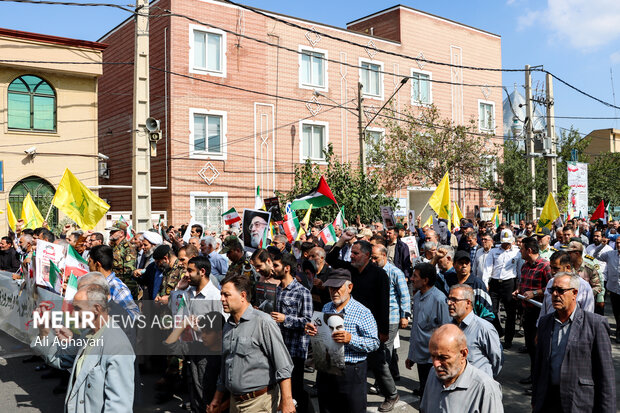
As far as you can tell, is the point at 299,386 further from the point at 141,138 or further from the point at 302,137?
the point at 302,137

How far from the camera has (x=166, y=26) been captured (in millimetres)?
21203

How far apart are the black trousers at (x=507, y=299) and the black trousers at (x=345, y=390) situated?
4.82m

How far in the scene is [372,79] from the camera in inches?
1054

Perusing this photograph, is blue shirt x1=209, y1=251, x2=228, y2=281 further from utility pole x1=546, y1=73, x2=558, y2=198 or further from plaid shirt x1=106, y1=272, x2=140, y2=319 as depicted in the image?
utility pole x1=546, y1=73, x2=558, y2=198

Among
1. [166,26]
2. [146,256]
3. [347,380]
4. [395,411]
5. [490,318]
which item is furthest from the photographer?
[166,26]

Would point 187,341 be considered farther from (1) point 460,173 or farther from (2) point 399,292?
(1) point 460,173

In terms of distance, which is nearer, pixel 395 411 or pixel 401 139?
pixel 395 411

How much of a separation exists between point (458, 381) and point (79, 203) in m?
9.47

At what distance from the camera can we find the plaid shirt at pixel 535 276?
756 centimetres

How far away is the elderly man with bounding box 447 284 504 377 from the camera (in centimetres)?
448

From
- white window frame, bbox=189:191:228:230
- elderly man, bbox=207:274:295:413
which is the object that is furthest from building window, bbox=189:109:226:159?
elderly man, bbox=207:274:295:413

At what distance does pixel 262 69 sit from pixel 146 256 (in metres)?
15.5

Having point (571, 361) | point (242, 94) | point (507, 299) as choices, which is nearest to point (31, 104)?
point (242, 94)

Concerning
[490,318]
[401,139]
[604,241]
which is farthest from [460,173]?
[490,318]
